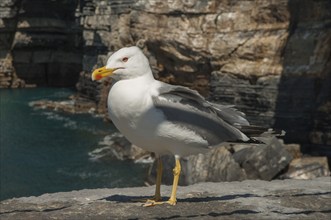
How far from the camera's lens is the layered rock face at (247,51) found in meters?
29.4

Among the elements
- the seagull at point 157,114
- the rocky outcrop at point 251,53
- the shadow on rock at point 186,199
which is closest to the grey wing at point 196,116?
the seagull at point 157,114

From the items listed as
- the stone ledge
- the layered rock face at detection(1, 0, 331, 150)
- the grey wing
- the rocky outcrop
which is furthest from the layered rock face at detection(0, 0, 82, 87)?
the grey wing

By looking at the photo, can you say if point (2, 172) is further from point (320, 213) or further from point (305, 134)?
point (320, 213)

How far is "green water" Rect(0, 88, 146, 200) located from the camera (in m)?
23.5

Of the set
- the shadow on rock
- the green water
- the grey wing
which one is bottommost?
the green water

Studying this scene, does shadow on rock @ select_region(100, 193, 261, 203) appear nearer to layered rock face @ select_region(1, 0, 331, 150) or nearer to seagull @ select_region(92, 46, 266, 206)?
seagull @ select_region(92, 46, 266, 206)

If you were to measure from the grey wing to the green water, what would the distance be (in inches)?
679

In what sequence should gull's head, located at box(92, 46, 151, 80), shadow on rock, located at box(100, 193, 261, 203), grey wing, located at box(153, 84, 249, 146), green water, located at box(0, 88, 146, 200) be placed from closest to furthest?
1. gull's head, located at box(92, 46, 151, 80)
2. grey wing, located at box(153, 84, 249, 146)
3. shadow on rock, located at box(100, 193, 261, 203)
4. green water, located at box(0, 88, 146, 200)

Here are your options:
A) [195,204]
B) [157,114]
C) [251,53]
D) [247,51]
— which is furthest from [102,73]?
[247,51]

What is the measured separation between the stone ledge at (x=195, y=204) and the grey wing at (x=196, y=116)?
90cm

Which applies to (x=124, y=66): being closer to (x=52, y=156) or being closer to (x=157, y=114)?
(x=157, y=114)

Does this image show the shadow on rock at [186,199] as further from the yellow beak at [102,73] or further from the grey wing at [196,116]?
the yellow beak at [102,73]

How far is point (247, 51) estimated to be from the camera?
109 ft

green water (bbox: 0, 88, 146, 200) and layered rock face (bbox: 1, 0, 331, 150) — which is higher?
layered rock face (bbox: 1, 0, 331, 150)
